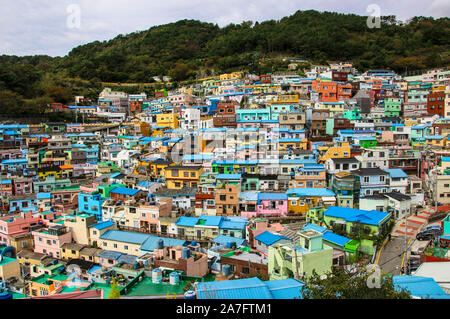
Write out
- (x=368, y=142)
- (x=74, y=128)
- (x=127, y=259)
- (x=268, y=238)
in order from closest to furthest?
(x=268, y=238)
(x=127, y=259)
(x=368, y=142)
(x=74, y=128)

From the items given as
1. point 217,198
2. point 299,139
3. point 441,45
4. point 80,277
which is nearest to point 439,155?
point 299,139

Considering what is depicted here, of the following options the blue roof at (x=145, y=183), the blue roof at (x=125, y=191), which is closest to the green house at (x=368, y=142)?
the blue roof at (x=145, y=183)

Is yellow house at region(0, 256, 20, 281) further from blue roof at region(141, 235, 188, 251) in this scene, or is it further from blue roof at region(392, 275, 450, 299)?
blue roof at region(392, 275, 450, 299)

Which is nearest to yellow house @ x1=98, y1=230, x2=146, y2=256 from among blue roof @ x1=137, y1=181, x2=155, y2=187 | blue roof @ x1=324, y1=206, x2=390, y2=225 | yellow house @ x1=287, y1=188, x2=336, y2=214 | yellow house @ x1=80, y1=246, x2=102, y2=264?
yellow house @ x1=80, y1=246, x2=102, y2=264

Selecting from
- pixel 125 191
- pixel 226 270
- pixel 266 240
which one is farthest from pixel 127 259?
pixel 125 191

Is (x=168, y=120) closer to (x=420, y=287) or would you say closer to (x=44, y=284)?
(x=44, y=284)

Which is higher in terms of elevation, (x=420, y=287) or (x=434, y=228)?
(x=420, y=287)

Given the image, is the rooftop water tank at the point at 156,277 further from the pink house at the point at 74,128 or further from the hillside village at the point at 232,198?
the pink house at the point at 74,128

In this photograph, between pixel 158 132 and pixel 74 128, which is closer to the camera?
pixel 158 132

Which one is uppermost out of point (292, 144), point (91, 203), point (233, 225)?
point (292, 144)
